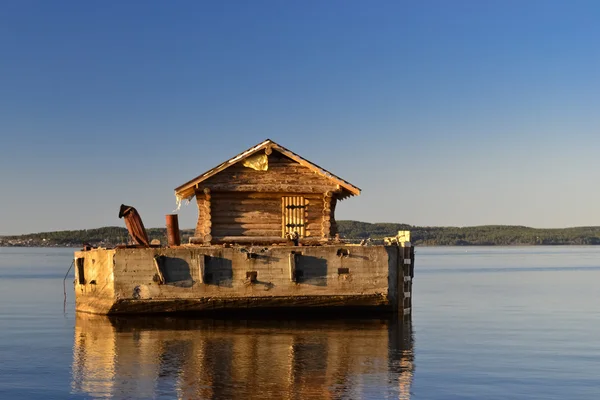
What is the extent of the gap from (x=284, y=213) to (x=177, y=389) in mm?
17787

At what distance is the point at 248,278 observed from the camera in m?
31.2

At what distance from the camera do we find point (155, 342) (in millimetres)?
26938

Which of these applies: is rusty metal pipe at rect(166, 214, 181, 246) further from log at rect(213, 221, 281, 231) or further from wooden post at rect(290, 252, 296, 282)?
wooden post at rect(290, 252, 296, 282)

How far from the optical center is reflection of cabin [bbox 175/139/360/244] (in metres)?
35.2

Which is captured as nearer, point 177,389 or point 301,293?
point 177,389

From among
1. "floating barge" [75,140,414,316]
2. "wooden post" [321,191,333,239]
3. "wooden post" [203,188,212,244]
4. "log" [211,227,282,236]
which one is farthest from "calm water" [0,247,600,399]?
"wooden post" [321,191,333,239]

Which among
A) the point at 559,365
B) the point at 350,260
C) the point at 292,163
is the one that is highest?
the point at 292,163

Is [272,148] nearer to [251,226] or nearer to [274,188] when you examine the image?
[274,188]

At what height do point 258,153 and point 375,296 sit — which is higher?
point 258,153

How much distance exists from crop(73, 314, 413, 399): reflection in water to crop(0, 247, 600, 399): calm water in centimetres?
3

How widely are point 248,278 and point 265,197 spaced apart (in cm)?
544

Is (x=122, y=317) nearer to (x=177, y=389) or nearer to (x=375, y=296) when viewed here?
(x=375, y=296)

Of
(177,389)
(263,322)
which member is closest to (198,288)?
(263,322)

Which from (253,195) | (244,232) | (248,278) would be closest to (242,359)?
(248,278)
